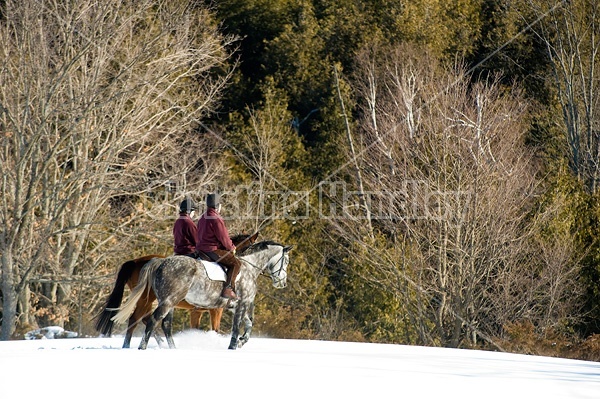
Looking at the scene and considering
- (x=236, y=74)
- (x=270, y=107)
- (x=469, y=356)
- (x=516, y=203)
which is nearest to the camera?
(x=469, y=356)

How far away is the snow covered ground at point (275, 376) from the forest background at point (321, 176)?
10950 millimetres

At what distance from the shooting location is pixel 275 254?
14969mm

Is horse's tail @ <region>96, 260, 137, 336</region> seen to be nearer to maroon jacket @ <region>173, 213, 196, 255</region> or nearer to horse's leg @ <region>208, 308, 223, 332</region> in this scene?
maroon jacket @ <region>173, 213, 196, 255</region>

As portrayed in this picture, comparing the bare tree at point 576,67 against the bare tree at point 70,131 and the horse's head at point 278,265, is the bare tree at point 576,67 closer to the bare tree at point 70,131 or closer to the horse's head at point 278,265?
the bare tree at point 70,131

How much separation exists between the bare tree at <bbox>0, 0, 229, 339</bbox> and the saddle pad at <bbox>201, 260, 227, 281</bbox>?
32.4 ft

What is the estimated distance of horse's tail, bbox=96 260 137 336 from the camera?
14.5m

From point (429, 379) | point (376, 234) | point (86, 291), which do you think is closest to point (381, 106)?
point (376, 234)

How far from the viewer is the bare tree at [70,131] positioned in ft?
79.4

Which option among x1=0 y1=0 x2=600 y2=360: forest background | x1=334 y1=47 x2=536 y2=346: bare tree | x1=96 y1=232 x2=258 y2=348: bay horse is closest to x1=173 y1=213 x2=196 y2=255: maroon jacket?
x1=96 y1=232 x2=258 y2=348: bay horse

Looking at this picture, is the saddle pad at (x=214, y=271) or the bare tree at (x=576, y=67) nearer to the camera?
the saddle pad at (x=214, y=271)

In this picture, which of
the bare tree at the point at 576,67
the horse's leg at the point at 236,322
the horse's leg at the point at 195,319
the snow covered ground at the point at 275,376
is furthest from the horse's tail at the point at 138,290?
the bare tree at the point at 576,67

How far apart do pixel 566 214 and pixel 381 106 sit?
8040mm

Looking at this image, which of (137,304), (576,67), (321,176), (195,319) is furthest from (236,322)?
(576,67)

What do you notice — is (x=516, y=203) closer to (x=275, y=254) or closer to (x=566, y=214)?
(x=566, y=214)
